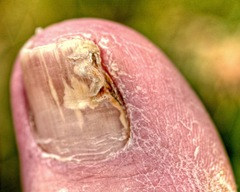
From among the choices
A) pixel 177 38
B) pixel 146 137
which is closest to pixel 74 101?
pixel 146 137

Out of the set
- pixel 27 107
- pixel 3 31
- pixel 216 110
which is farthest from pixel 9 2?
pixel 216 110

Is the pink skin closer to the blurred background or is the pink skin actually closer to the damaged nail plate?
the damaged nail plate

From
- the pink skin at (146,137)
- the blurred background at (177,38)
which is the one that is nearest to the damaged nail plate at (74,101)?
the pink skin at (146,137)

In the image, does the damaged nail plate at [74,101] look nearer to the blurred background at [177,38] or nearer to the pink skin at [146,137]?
the pink skin at [146,137]

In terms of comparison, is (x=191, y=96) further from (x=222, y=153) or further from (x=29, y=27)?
(x=29, y=27)

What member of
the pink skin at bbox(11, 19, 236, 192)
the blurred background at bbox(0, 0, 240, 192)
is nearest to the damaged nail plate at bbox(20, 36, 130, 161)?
the pink skin at bbox(11, 19, 236, 192)

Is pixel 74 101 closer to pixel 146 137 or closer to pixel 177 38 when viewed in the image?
pixel 146 137
